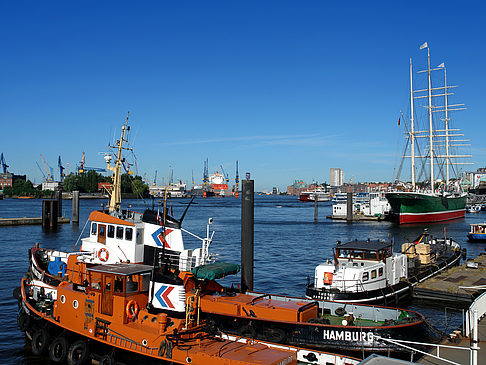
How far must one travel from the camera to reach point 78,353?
1781 cm

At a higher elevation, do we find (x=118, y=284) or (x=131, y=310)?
(x=118, y=284)

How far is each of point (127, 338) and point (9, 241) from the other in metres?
46.5

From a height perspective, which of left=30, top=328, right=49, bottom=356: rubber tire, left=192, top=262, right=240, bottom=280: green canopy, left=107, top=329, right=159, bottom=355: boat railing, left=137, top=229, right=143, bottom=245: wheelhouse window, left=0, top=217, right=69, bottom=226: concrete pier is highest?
left=137, top=229, right=143, bottom=245: wheelhouse window

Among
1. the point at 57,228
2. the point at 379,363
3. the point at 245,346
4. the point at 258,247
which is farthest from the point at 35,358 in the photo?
the point at 57,228

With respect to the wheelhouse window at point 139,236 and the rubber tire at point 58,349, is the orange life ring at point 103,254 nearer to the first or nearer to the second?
the wheelhouse window at point 139,236

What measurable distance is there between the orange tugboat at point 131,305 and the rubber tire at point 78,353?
0.04 m

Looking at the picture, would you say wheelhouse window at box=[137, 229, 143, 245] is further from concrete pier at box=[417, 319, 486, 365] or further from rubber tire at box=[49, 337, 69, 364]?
concrete pier at box=[417, 319, 486, 365]

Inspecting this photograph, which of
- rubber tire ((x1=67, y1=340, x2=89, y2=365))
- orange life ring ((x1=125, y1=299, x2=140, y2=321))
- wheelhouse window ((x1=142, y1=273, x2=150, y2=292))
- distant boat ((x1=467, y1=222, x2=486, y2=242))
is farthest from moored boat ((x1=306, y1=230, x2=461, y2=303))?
distant boat ((x1=467, y1=222, x2=486, y2=242))

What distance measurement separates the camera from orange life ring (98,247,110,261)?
20.9 metres

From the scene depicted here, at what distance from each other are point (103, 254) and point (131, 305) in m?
5.07

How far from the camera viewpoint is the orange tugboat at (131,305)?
1514cm

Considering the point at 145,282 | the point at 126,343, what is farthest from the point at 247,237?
the point at 126,343

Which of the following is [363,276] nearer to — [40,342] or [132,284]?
[132,284]

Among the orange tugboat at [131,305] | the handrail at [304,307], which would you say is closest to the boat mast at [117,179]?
the orange tugboat at [131,305]
